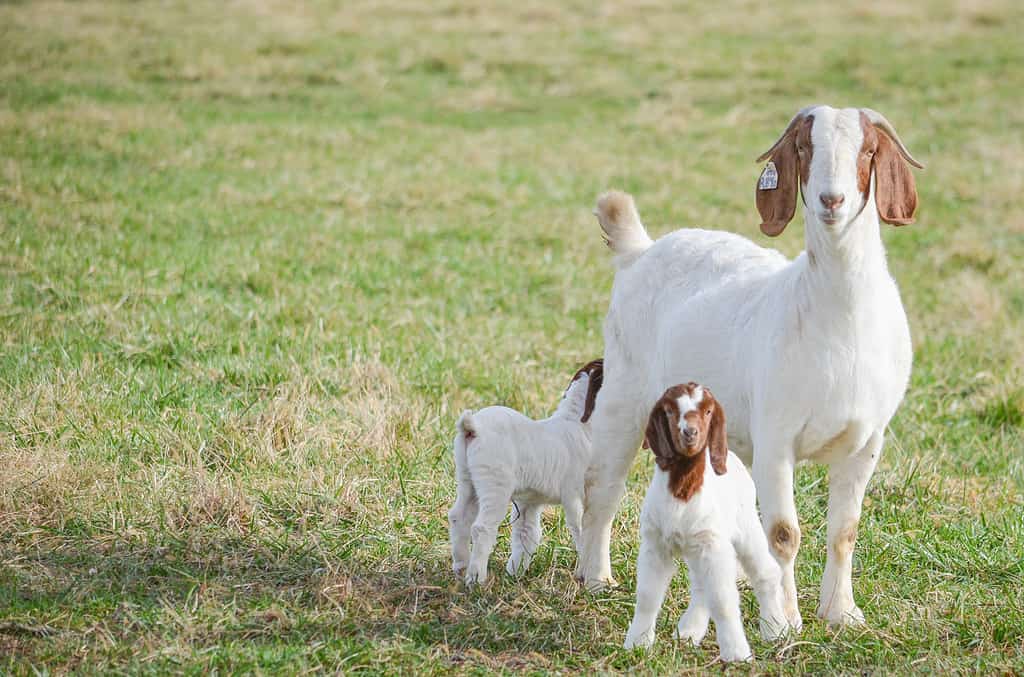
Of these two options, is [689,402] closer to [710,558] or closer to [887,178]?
[710,558]

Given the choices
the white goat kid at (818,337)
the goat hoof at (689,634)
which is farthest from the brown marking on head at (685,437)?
the goat hoof at (689,634)

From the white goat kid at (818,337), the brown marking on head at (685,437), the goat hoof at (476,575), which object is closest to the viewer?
the brown marking on head at (685,437)

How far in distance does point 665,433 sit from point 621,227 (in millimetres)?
1679

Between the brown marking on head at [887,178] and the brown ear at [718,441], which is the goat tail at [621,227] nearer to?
the brown marking on head at [887,178]

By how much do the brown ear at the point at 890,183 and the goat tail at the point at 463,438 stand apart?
176cm

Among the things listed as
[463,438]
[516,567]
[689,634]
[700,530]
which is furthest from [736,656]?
[463,438]

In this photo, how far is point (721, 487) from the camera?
13.3 ft

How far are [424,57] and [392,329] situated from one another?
12165 millimetres

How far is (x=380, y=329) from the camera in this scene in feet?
26.2

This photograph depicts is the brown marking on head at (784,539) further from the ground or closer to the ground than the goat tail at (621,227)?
closer to the ground

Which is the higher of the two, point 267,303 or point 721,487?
point 721,487

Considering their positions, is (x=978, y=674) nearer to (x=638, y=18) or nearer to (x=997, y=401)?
(x=997, y=401)

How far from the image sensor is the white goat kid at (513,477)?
4836 mm

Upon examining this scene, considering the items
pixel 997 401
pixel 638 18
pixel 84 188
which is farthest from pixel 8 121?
pixel 638 18
